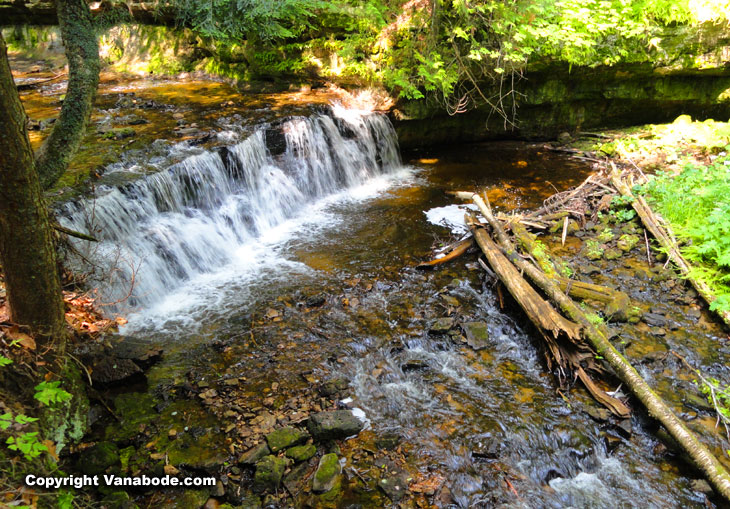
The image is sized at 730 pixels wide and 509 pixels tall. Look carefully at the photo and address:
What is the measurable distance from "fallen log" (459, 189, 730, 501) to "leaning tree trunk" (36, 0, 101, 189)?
4909 mm

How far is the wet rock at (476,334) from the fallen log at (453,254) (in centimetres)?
146

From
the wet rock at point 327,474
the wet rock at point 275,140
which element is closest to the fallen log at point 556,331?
the wet rock at point 327,474

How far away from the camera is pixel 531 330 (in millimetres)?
5211

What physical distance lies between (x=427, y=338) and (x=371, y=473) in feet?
6.12

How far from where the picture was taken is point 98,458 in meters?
3.41

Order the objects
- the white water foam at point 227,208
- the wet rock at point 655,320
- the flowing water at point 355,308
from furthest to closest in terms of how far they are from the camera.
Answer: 1. the white water foam at point 227,208
2. the wet rock at point 655,320
3. the flowing water at point 355,308

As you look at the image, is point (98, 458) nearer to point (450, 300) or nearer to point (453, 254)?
point (450, 300)

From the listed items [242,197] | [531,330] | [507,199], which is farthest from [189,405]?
[507,199]

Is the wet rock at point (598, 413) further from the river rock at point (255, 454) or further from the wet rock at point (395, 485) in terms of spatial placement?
Answer: the river rock at point (255, 454)

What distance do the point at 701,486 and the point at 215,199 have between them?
7212 mm

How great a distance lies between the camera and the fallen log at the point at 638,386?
3465 millimetres

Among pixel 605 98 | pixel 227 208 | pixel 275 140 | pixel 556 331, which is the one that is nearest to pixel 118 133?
pixel 227 208

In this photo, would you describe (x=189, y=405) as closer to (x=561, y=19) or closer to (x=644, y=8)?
(x=561, y=19)

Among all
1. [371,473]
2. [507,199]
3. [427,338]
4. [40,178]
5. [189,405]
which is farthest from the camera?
[507,199]
